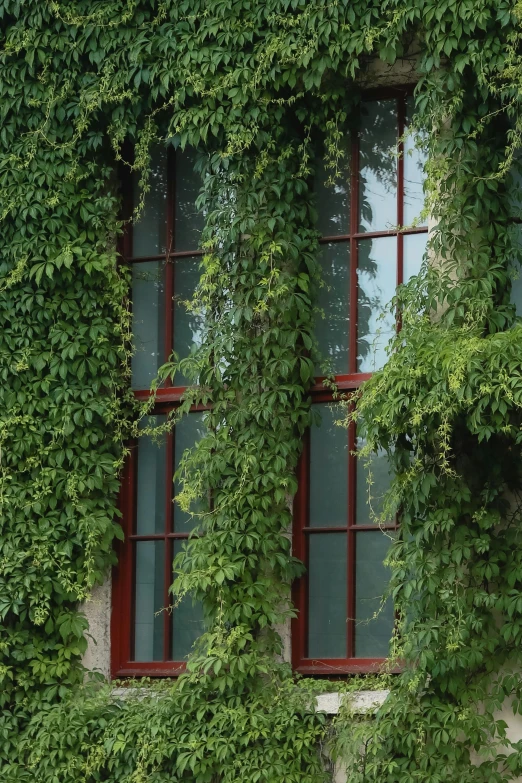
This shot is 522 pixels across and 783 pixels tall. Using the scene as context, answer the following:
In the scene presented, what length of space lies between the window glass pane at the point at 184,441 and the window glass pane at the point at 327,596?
875mm

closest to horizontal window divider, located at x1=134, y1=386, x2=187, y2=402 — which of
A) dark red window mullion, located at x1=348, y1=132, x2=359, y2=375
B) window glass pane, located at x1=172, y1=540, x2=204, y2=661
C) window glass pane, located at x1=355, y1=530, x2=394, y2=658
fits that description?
dark red window mullion, located at x1=348, y1=132, x2=359, y2=375

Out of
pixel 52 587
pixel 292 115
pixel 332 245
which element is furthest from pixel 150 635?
pixel 292 115

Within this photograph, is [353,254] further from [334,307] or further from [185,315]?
[185,315]

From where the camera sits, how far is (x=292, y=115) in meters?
8.13

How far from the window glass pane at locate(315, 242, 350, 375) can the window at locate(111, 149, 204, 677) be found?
90 centimetres

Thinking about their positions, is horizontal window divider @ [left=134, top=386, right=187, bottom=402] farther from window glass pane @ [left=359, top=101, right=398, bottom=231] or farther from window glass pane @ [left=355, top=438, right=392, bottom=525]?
window glass pane @ [left=359, top=101, right=398, bottom=231]

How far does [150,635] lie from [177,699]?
28.6 inches

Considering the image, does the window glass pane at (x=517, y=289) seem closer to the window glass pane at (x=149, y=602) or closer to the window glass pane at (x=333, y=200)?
the window glass pane at (x=333, y=200)

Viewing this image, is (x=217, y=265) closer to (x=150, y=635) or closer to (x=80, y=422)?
(x=80, y=422)

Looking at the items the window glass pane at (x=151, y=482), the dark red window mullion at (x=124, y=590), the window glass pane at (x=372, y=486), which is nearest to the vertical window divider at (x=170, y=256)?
the window glass pane at (x=151, y=482)

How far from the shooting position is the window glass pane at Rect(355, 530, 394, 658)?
24.9 ft

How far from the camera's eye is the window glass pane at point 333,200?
8.09 meters

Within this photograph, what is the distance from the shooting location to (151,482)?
8492mm

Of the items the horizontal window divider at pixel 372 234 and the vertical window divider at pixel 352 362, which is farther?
the horizontal window divider at pixel 372 234
